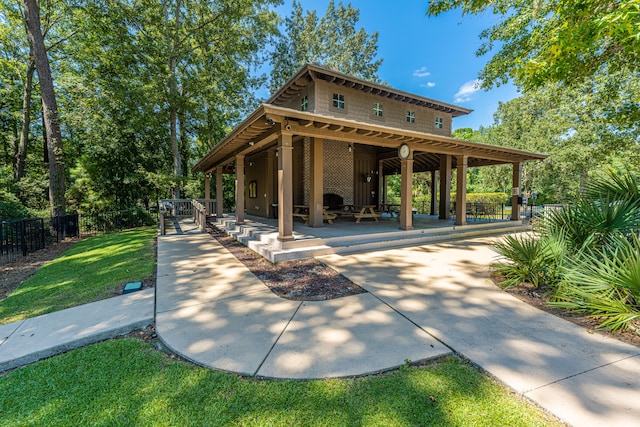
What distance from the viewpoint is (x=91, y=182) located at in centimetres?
1532

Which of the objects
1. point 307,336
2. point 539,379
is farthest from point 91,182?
point 539,379

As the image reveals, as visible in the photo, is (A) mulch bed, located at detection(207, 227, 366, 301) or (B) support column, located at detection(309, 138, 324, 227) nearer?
(A) mulch bed, located at detection(207, 227, 366, 301)

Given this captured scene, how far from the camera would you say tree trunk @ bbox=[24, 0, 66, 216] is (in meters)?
10.3

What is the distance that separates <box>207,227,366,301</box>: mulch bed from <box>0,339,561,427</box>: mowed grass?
1.89 meters

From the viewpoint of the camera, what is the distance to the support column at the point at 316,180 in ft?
27.2

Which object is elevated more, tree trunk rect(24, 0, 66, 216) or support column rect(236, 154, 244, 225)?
tree trunk rect(24, 0, 66, 216)

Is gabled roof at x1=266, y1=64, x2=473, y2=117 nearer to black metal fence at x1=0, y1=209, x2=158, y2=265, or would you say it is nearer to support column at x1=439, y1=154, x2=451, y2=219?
support column at x1=439, y1=154, x2=451, y2=219

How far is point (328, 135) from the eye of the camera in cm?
715

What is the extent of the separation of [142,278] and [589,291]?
22.6ft

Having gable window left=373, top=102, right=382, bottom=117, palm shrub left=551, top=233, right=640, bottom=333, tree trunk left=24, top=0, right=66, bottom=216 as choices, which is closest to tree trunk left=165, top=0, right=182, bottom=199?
tree trunk left=24, top=0, right=66, bottom=216

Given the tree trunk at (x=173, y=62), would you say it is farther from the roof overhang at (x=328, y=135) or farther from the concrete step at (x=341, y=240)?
the concrete step at (x=341, y=240)

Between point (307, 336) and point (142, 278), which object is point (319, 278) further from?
point (142, 278)

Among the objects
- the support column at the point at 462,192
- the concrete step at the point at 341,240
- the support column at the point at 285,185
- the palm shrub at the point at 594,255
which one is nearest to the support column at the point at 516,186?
the concrete step at the point at 341,240

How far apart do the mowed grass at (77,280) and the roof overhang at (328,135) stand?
13.2ft
